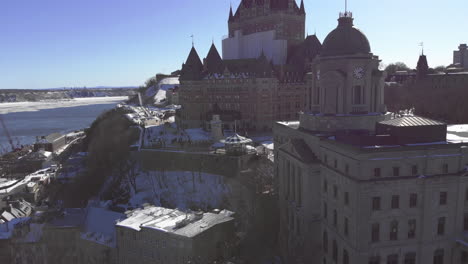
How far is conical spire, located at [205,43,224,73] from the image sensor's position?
7569 cm

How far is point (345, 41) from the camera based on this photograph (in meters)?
33.3

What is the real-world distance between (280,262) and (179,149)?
25.2 metres

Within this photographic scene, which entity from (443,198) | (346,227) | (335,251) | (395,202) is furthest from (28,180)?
(443,198)

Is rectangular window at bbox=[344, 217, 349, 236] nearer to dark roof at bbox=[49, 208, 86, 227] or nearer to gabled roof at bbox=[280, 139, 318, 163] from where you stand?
gabled roof at bbox=[280, 139, 318, 163]

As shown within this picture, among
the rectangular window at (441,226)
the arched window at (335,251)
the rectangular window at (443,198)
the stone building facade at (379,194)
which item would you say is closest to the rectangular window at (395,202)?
the stone building facade at (379,194)

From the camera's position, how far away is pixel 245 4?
85.7 metres

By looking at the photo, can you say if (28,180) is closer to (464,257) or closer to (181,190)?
(181,190)

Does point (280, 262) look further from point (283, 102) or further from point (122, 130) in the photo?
point (122, 130)

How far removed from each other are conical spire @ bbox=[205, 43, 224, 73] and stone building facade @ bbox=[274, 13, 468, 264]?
4521 cm

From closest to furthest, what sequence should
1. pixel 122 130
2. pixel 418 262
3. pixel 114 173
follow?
pixel 418 262 → pixel 114 173 → pixel 122 130

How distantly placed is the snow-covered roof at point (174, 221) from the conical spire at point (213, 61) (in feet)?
146

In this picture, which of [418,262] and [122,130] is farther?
[122,130]

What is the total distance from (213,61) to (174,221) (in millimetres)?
49719

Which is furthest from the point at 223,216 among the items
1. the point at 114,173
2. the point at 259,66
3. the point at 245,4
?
the point at 245,4
